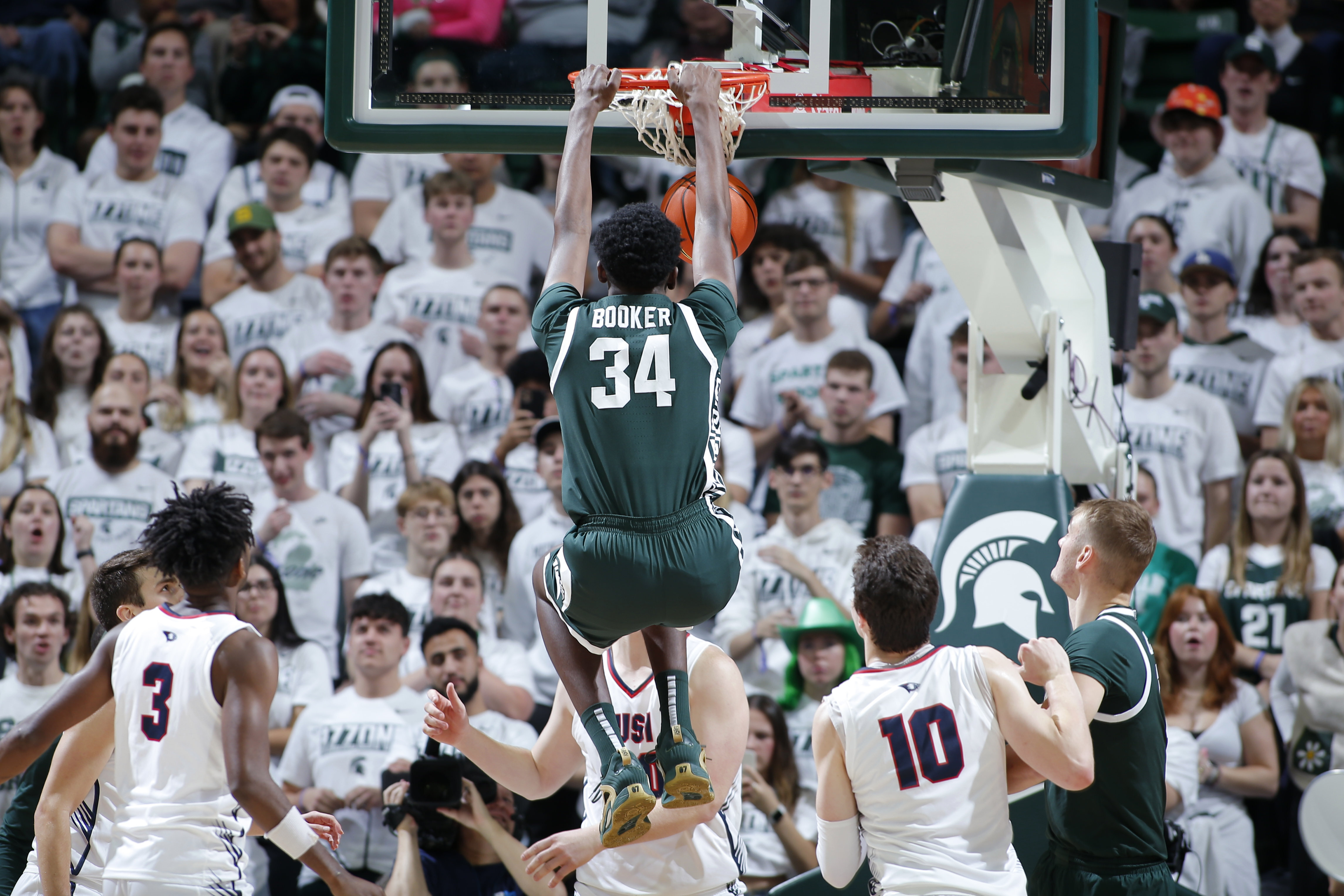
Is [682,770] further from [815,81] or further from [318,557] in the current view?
[318,557]

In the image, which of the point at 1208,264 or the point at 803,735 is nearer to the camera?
the point at 803,735

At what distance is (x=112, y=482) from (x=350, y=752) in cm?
257

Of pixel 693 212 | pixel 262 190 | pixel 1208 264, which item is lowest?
pixel 693 212

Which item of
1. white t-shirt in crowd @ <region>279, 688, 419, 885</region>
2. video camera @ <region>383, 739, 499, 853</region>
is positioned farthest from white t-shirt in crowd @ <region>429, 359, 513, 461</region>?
video camera @ <region>383, 739, 499, 853</region>

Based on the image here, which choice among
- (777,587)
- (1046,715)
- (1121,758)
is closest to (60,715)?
(1046,715)

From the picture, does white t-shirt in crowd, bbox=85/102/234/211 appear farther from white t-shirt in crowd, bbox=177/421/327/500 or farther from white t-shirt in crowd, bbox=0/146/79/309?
white t-shirt in crowd, bbox=177/421/327/500

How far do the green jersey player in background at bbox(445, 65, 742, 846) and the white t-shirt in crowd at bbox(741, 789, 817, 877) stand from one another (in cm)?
330

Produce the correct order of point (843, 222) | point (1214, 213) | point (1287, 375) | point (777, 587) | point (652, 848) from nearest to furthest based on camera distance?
point (652, 848) → point (777, 587) → point (1287, 375) → point (1214, 213) → point (843, 222)

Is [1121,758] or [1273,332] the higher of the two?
[1273,332]

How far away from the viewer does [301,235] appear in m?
9.97

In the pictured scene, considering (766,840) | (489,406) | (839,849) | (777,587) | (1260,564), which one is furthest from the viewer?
(489,406)

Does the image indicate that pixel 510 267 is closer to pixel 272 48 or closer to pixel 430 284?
pixel 430 284

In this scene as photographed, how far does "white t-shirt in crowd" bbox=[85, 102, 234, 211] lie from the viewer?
399 inches

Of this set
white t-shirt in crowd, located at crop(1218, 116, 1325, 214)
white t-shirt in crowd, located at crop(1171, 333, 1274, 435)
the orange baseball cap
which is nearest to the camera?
white t-shirt in crowd, located at crop(1171, 333, 1274, 435)
